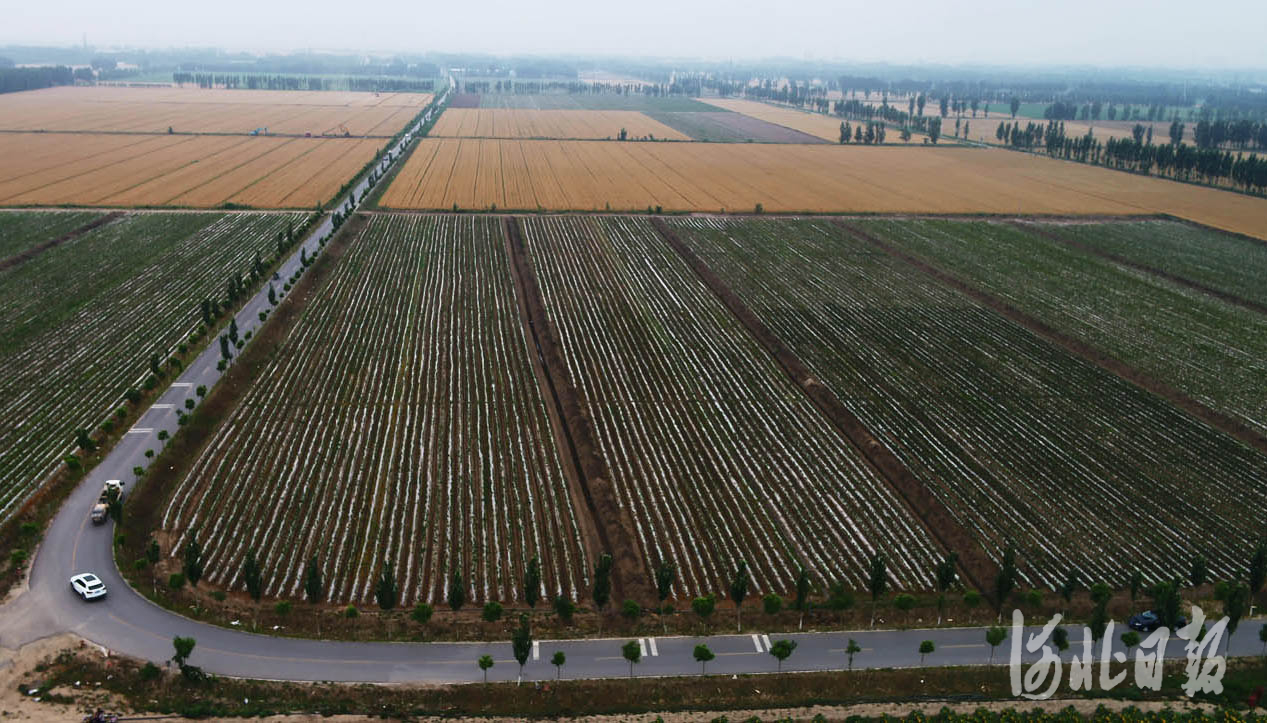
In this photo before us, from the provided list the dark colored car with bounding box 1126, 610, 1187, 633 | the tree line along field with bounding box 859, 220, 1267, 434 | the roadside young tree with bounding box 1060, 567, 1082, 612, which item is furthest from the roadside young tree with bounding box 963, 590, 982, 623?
the tree line along field with bounding box 859, 220, 1267, 434

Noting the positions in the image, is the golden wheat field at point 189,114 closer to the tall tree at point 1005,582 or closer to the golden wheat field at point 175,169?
the golden wheat field at point 175,169

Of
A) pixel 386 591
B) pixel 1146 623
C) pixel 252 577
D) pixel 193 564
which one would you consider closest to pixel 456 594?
pixel 386 591

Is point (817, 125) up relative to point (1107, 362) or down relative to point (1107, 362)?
up

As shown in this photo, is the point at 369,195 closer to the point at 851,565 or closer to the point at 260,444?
the point at 260,444

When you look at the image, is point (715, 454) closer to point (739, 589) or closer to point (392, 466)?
point (739, 589)

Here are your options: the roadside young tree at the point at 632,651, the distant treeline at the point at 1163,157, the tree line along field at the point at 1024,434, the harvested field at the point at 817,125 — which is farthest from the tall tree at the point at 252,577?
the harvested field at the point at 817,125

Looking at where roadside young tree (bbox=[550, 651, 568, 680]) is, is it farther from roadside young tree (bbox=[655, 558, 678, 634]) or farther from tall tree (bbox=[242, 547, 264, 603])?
tall tree (bbox=[242, 547, 264, 603])
